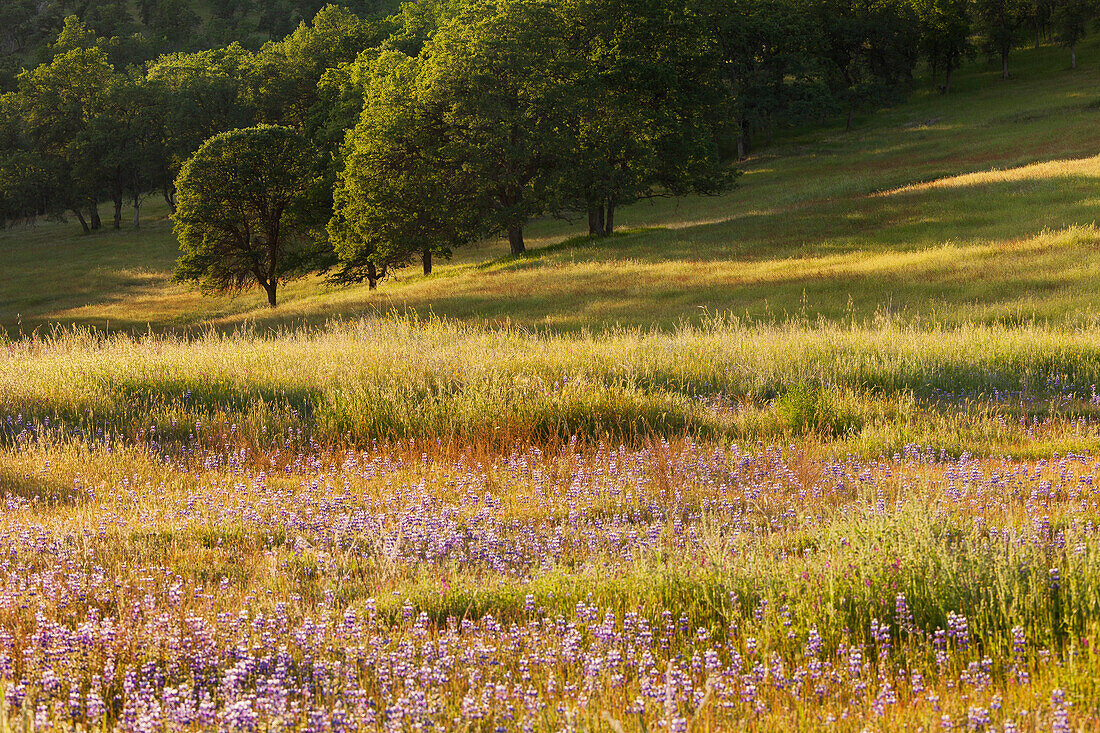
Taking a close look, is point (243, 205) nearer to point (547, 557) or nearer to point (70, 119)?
point (547, 557)

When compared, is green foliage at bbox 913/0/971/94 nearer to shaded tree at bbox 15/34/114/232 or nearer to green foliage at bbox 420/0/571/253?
green foliage at bbox 420/0/571/253

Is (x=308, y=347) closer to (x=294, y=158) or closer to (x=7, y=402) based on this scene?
(x=7, y=402)

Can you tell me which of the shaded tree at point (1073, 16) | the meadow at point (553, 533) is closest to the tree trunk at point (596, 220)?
the meadow at point (553, 533)

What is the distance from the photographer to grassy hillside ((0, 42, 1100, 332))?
23.9 meters

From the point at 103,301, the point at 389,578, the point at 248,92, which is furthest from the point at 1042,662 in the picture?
the point at 248,92

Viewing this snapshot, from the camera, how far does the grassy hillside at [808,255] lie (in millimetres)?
23859

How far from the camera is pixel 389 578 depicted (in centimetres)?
447

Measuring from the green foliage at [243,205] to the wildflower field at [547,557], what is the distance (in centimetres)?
3564

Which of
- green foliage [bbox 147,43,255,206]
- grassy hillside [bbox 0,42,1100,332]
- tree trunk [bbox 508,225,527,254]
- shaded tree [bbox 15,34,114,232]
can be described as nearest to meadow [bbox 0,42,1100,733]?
grassy hillside [bbox 0,42,1100,332]

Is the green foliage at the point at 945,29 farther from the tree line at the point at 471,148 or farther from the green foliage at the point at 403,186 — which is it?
the green foliage at the point at 403,186

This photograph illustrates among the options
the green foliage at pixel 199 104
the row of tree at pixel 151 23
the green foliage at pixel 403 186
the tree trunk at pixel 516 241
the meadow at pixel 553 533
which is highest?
the row of tree at pixel 151 23

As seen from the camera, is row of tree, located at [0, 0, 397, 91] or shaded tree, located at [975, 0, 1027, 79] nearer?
shaded tree, located at [975, 0, 1027, 79]

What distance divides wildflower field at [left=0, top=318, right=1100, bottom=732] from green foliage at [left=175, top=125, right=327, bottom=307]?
3564cm

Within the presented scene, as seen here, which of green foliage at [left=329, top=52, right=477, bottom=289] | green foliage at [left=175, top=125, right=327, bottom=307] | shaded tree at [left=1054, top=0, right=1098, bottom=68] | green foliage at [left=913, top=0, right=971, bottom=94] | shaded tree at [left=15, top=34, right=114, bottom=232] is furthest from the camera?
shaded tree at [left=15, top=34, right=114, bottom=232]
